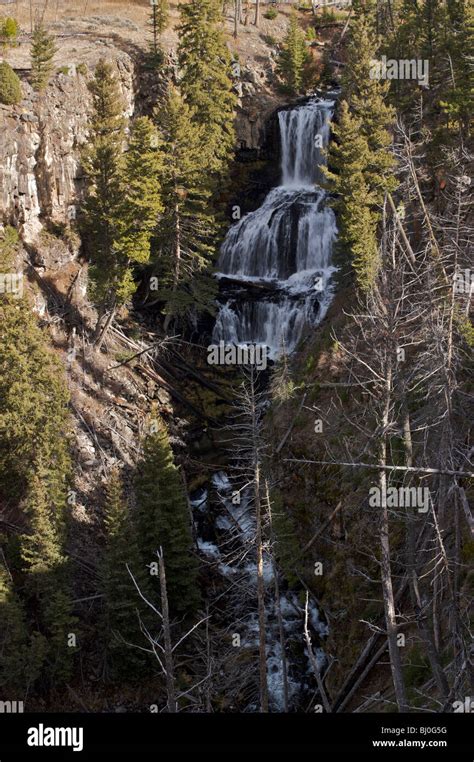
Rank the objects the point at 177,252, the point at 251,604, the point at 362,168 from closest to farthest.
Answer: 1. the point at 251,604
2. the point at 362,168
3. the point at 177,252

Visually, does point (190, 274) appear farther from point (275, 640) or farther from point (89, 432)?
point (275, 640)

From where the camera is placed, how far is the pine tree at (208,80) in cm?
3978

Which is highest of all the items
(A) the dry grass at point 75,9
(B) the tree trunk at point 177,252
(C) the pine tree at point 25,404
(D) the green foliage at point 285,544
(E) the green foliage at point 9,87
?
(A) the dry grass at point 75,9

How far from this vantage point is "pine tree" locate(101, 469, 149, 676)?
81.4 feet

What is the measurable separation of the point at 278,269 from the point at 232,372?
6740mm

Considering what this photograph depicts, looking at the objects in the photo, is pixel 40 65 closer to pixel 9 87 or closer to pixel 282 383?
pixel 9 87

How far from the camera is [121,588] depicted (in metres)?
24.6

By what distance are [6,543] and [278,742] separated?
67.9ft

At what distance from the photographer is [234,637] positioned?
992 inches

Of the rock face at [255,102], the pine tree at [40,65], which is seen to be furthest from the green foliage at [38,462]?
the rock face at [255,102]

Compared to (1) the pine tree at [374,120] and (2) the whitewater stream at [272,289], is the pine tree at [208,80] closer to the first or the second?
(2) the whitewater stream at [272,289]

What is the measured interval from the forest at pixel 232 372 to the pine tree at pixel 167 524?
10cm

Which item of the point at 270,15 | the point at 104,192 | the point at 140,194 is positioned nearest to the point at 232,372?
the point at 140,194

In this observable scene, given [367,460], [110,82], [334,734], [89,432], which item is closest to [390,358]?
[334,734]
